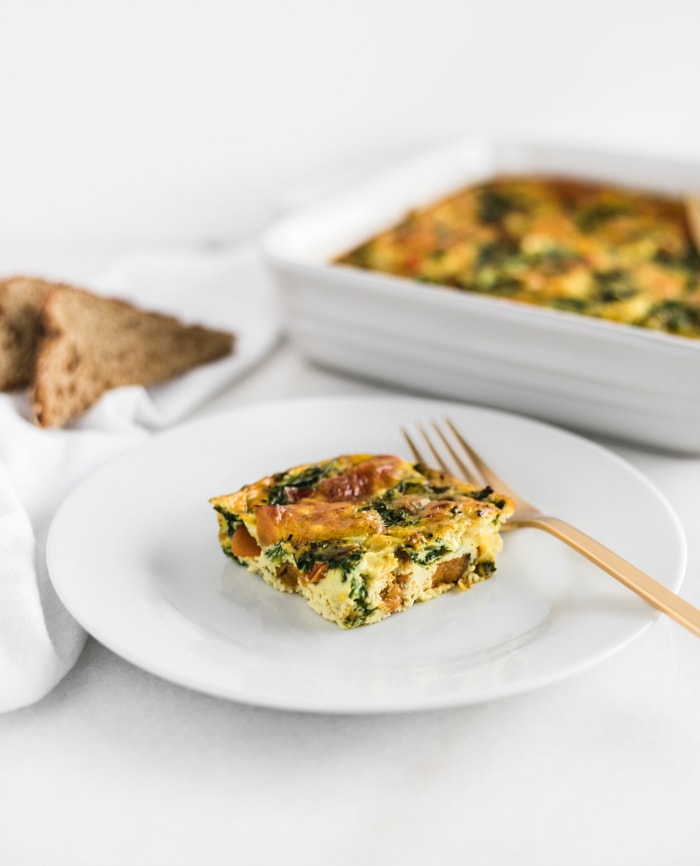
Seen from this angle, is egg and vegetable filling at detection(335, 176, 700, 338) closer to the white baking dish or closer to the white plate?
the white baking dish

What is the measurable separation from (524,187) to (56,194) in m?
1.71

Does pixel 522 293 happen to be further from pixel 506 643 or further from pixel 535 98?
pixel 535 98

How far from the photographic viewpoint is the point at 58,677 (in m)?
1.45

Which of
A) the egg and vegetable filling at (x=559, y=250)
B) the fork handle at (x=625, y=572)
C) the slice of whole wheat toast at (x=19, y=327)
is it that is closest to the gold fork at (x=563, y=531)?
the fork handle at (x=625, y=572)

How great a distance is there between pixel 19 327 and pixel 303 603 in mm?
1145

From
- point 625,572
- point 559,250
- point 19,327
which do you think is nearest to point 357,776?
point 625,572

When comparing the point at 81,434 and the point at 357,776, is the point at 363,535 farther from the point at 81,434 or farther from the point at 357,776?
the point at 81,434

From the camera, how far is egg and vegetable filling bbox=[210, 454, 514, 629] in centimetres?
146

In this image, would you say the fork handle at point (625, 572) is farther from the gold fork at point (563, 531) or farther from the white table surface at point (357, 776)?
the white table surface at point (357, 776)

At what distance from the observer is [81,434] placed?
2092 millimetres

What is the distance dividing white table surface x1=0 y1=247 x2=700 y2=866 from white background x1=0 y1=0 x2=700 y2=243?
98.0 inches

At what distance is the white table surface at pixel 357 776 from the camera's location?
1.20m

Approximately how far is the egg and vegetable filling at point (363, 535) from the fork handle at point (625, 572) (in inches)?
3.4

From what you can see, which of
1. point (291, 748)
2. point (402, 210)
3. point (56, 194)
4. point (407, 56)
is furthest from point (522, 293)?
point (56, 194)
